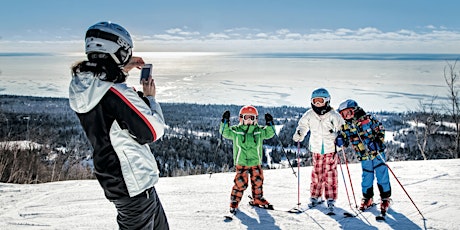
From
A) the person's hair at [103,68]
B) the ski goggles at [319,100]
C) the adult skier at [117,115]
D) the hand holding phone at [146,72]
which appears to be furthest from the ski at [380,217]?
the person's hair at [103,68]

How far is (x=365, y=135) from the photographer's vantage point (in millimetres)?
4801

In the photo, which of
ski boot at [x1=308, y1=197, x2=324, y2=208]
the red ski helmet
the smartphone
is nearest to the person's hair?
the smartphone

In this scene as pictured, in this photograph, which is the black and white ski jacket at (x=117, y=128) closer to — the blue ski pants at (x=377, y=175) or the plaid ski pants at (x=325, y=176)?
the plaid ski pants at (x=325, y=176)

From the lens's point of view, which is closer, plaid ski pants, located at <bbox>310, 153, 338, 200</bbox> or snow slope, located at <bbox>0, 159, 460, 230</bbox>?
snow slope, located at <bbox>0, 159, 460, 230</bbox>

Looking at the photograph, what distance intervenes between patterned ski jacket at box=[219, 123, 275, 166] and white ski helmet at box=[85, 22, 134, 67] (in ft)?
9.26

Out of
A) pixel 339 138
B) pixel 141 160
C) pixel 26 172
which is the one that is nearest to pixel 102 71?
pixel 141 160

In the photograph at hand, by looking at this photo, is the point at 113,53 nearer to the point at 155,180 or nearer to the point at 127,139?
the point at 127,139

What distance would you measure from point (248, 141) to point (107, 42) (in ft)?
9.94

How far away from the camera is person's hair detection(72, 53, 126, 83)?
2.13m

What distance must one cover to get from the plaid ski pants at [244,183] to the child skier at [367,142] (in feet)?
3.78

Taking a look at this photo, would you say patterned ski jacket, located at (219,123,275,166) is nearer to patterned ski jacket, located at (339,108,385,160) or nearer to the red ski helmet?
the red ski helmet

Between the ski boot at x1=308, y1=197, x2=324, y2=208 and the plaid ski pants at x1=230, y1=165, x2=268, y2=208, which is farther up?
the plaid ski pants at x1=230, y1=165, x2=268, y2=208

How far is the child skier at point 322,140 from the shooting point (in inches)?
193

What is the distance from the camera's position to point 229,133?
4984mm
